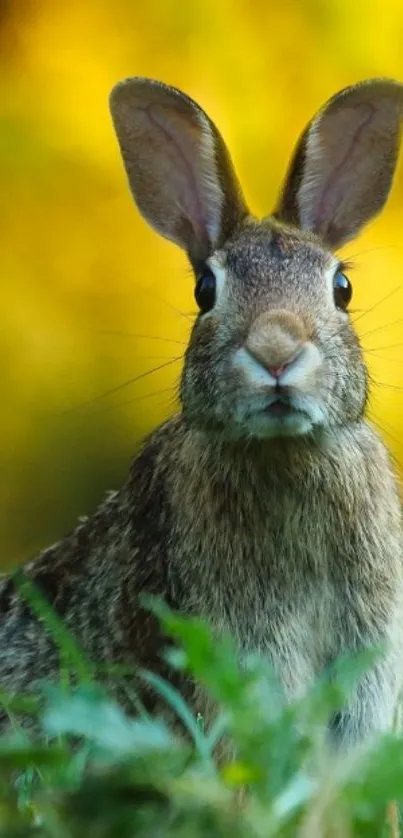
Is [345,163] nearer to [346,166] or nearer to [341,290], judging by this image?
[346,166]

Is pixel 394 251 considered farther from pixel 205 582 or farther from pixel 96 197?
pixel 205 582

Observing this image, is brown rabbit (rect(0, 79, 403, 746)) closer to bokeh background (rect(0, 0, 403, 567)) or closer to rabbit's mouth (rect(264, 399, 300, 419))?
rabbit's mouth (rect(264, 399, 300, 419))

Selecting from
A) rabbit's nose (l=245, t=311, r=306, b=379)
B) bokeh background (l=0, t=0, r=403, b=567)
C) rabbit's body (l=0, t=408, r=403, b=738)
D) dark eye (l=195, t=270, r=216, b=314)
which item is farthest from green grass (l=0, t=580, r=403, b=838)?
bokeh background (l=0, t=0, r=403, b=567)

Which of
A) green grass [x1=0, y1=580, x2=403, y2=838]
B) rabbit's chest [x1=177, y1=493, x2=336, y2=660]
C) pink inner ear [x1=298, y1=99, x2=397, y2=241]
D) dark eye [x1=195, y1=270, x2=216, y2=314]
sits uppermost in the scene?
pink inner ear [x1=298, y1=99, x2=397, y2=241]

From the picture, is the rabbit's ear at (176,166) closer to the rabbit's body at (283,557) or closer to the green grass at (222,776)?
the rabbit's body at (283,557)

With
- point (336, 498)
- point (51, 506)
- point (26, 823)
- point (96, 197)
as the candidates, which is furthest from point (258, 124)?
point (26, 823)

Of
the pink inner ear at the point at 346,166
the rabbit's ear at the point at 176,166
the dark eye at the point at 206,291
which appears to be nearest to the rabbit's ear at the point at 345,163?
the pink inner ear at the point at 346,166
